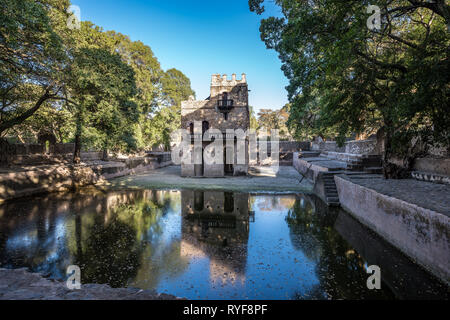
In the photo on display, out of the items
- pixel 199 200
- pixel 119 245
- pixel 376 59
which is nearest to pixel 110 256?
pixel 119 245

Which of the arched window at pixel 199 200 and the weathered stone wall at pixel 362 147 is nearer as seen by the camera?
the arched window at pixel 199 200

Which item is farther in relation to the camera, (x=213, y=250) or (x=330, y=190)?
(x=330, y=190)

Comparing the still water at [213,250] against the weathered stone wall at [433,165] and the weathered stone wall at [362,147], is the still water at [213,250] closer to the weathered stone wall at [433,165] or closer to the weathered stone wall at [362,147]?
the weathered stone wall at [433,165]

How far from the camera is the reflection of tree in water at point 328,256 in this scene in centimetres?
430

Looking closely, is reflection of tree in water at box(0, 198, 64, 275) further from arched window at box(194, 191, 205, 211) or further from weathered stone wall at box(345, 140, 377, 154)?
weathered stone wall at box(345, 140, 377, 154)

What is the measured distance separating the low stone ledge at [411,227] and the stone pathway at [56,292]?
18.6ft

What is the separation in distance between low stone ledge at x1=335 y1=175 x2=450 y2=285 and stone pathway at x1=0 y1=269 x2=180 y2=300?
18.6 feet

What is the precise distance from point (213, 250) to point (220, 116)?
18.0m

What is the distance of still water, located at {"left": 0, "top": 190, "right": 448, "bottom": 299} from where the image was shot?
4.46m

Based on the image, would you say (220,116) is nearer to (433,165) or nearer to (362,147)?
(362,147)

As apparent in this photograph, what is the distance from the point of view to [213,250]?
6.18 metres

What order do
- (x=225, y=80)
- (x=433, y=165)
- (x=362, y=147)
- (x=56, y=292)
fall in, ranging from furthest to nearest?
(x=225, y=80), (x=362, y=147), (x=433, y=165), (x=56, y=292)

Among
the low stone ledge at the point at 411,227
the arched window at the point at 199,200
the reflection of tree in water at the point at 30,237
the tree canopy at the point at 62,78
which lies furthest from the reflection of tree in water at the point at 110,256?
the tree canopy at the point at 62,78
